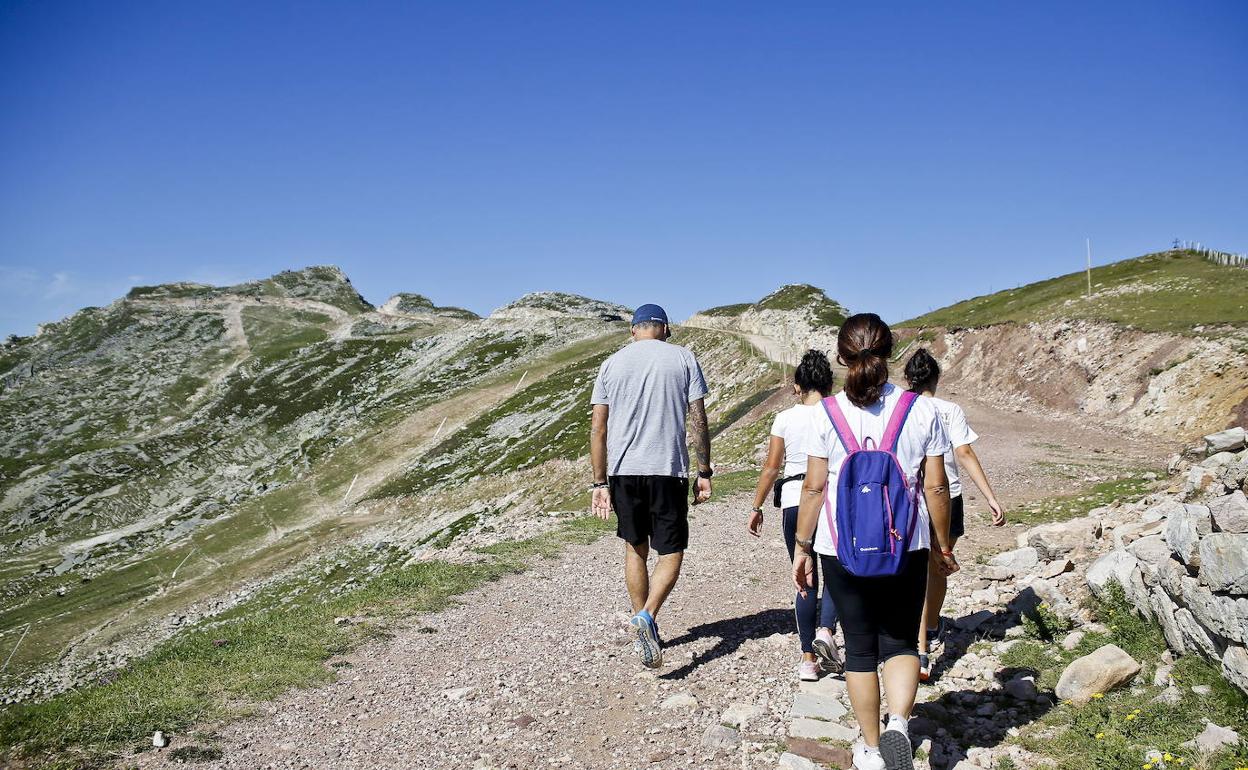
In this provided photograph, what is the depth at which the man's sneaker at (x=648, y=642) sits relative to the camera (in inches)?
304

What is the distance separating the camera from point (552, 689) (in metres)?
7.77

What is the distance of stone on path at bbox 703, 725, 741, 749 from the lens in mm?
6138

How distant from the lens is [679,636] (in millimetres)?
9227

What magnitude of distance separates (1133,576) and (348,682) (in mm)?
8258

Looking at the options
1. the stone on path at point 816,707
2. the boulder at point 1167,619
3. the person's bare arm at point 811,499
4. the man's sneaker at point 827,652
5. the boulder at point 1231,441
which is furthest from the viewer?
the boulder at point 1231,441

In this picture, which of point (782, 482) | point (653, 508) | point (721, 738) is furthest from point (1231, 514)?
point (653, 508)

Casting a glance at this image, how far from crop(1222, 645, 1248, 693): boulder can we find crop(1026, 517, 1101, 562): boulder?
5.07 meters

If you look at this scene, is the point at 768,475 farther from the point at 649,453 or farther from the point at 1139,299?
the point at 1139,299

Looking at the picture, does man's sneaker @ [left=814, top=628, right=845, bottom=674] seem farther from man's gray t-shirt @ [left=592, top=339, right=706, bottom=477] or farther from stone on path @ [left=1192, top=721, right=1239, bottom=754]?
stone on path @ [left=1192, top=721, right=1239, bottom=754]

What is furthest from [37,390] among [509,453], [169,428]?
[509,453]

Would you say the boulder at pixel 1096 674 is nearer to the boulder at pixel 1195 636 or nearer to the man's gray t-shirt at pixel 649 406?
the boulder at pixel 1195 636

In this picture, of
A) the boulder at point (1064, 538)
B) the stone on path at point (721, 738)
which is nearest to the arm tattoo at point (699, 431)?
the stone on path at point (721, 738)

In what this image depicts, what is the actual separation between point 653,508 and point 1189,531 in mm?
4613

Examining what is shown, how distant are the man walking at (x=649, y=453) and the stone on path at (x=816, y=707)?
1.71 metres
